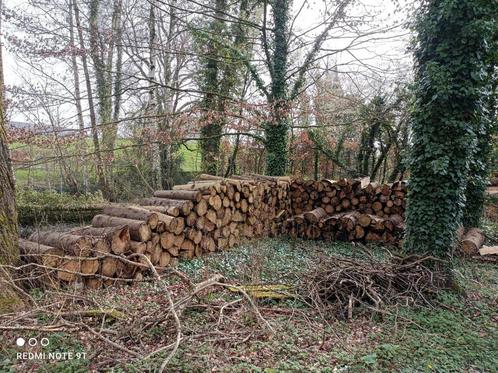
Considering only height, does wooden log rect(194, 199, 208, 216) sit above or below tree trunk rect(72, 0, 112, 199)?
below

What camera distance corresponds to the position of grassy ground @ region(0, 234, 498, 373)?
7.67 ft

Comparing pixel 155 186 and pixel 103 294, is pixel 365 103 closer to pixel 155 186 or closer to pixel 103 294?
pixel 155 186

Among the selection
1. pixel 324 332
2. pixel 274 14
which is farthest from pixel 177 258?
pixel 274 14

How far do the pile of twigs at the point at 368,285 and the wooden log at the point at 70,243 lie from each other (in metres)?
2.43

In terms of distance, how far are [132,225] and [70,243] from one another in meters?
0.81

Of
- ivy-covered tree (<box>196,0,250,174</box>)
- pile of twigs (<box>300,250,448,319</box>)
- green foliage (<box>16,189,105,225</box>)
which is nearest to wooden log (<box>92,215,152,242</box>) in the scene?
pile of twigs (<box>300,250,448,319</box>)

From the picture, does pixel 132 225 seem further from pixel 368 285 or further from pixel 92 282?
pixel 368 285

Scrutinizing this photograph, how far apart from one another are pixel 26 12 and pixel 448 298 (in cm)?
1181

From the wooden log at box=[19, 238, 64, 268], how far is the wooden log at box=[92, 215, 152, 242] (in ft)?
2.84

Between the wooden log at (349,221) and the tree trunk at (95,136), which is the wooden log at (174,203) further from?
the tree trunk at (95,136)

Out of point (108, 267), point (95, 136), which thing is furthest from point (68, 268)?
point (95, 136)

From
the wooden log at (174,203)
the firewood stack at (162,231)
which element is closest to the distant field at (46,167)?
the firewood stack at (162,231)

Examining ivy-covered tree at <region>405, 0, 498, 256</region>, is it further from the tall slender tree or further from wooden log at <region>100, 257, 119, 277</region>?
the tall slender tree

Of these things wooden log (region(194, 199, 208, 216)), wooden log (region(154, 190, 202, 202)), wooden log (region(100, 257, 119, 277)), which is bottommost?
wooden log (region(100, 257, 119, 277))
